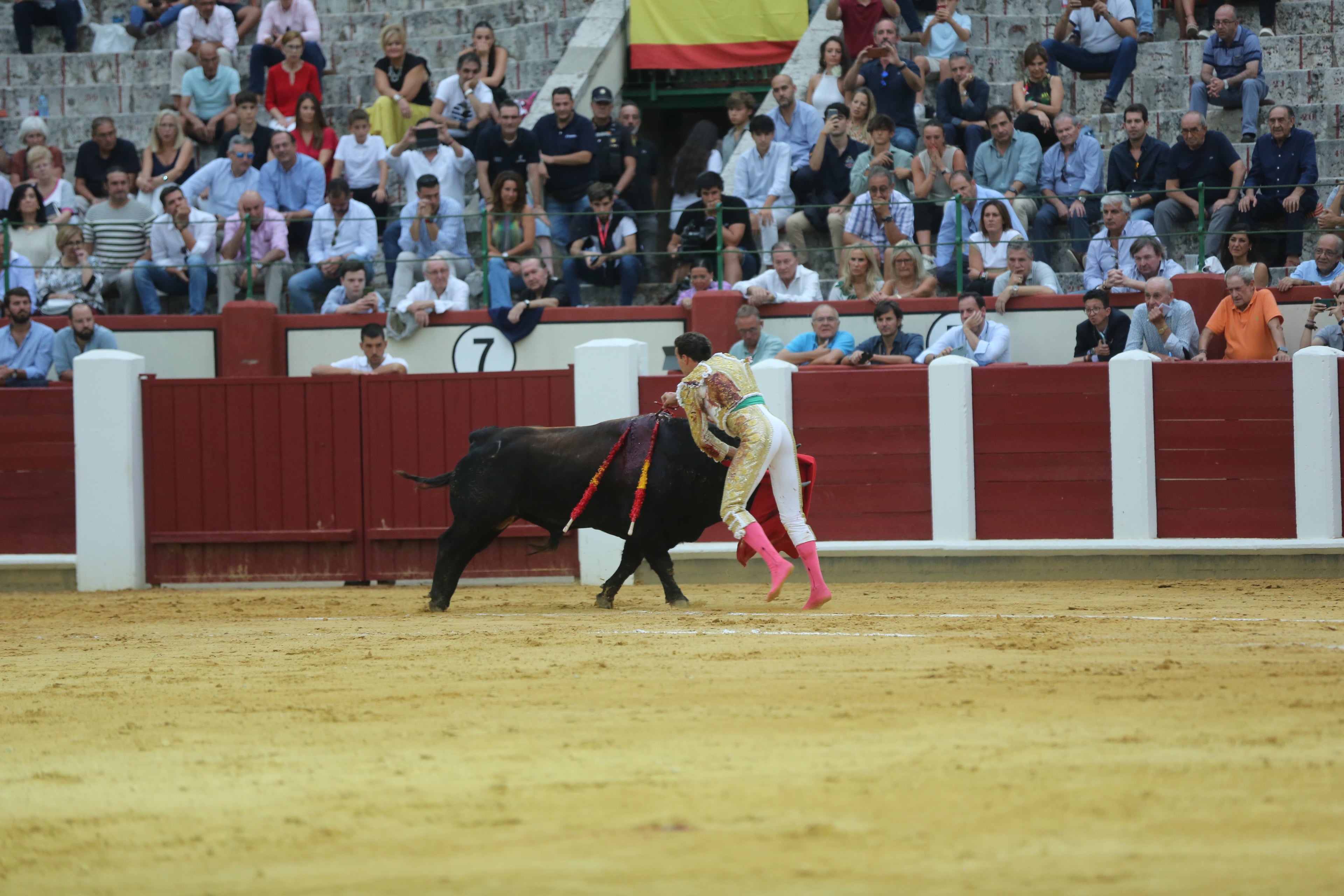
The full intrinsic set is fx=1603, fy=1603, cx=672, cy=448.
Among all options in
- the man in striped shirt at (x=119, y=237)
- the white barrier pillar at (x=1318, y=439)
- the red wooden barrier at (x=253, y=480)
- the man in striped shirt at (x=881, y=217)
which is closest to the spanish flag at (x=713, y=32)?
the man in striped shirt at (x=881, y=217)

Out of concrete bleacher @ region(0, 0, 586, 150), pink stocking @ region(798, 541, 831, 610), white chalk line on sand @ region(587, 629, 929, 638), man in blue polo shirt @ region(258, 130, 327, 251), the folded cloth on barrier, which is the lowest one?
white chalk line on sand @ region(587, 629, 929, 638)

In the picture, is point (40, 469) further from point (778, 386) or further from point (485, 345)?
point (778, 386)

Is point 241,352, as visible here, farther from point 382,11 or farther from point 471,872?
point 471,872

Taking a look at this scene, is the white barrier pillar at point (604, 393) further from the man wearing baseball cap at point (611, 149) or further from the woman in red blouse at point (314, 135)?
the woman in red blouse at point (314, 135)

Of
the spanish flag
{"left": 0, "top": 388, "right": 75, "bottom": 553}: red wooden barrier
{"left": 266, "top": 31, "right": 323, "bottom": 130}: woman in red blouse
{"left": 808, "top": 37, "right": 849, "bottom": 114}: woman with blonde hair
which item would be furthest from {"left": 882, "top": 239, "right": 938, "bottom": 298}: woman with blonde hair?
{"left": 266, "top": 31, "right": 323, "bottom": 130}: woman in red blouse

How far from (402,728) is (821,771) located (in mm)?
1534

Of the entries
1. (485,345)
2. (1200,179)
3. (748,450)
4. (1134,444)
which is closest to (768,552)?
(748,450)

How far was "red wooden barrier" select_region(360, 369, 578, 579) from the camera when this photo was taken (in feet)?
38.6

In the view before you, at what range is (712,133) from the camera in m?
14.5

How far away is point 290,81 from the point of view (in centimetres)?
1592

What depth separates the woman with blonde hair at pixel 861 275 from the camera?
1239cm

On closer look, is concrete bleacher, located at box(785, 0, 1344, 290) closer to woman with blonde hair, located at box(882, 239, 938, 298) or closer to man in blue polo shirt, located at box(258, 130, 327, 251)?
A: woman with blonde hair, located at box(882, 239, 938, 298)

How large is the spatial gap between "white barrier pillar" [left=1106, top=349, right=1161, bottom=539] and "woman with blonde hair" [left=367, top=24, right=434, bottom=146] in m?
7.26

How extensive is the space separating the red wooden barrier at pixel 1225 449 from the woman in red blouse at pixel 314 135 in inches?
313
